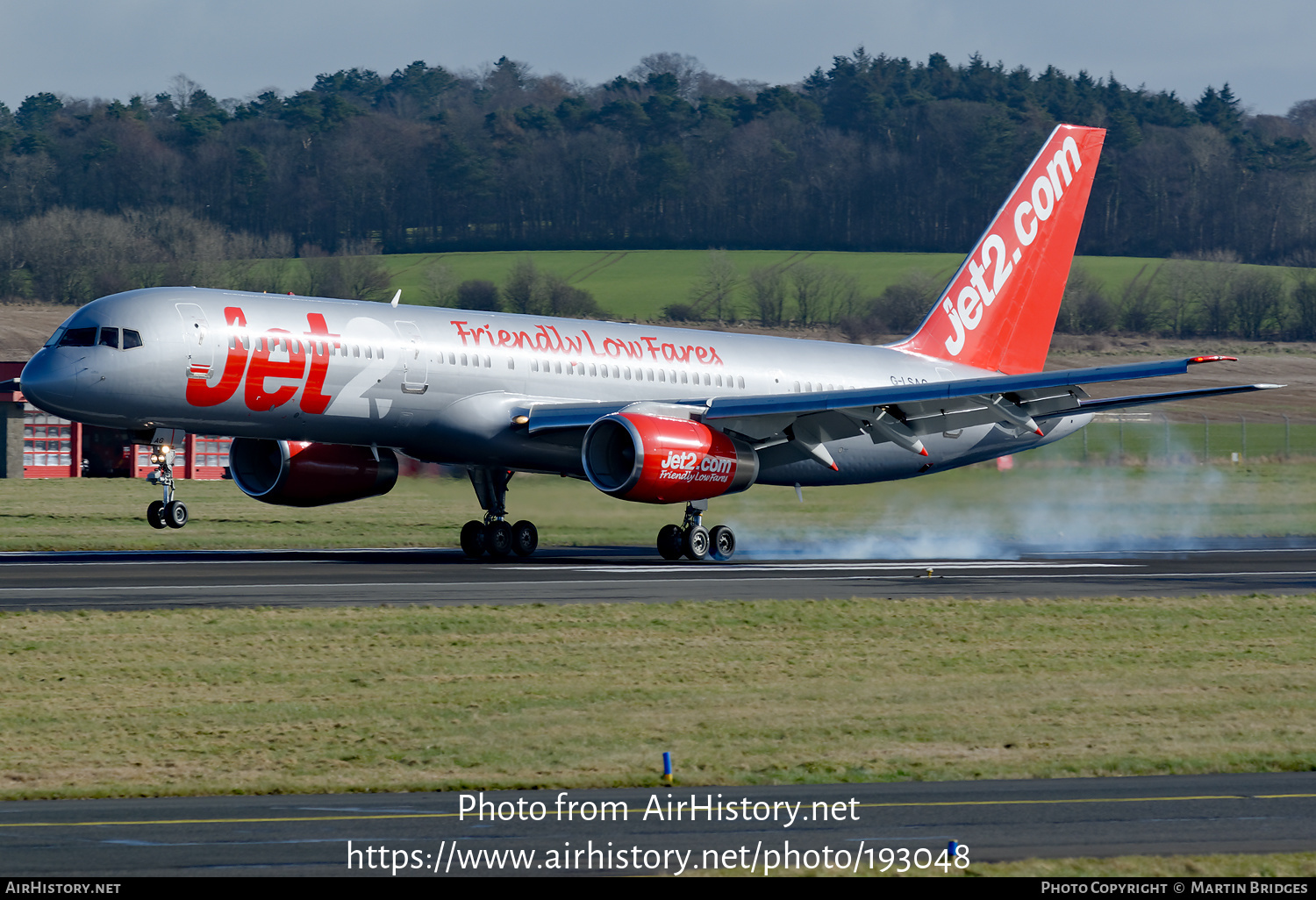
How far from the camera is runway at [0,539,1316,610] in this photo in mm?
25328

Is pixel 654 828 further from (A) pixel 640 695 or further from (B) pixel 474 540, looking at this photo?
(B) pixel 474 540

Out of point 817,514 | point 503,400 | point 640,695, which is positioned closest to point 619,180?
point 817,514

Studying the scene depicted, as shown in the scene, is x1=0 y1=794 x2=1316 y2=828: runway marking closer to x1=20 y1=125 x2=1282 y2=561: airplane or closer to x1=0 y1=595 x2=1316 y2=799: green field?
x1=0 y1=595 x2=1316 y2=799: green field

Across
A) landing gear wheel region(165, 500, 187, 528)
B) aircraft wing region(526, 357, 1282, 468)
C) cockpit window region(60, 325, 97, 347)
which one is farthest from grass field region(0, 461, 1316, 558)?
cockpit window region(60, 325, 97, 347)

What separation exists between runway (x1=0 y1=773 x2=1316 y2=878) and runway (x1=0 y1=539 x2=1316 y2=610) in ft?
40.6

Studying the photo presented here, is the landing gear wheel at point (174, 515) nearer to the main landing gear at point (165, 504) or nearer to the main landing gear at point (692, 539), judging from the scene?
the main landing gear at point (165, 504)

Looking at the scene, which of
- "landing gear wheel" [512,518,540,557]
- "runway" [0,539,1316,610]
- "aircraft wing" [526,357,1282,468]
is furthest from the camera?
"landing gear wheel" [512,518,540,557]

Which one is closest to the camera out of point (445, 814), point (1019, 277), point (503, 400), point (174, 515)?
point (445, 814)

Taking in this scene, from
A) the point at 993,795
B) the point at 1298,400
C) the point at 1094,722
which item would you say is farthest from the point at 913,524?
the point at 1298,400

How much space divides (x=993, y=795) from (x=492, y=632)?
33.8 feet

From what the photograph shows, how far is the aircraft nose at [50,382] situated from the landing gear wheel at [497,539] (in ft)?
31.4

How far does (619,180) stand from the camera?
16275 cm

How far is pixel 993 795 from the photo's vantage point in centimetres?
1251

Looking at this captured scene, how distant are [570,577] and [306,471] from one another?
25.3 ft
